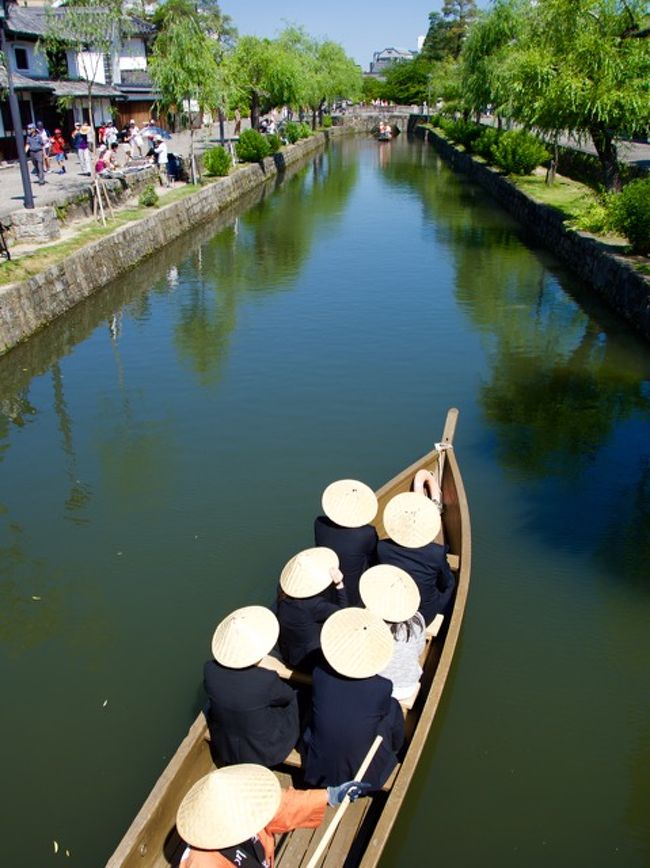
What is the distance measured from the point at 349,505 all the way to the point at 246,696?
6.11ft

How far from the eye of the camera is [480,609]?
664 cm

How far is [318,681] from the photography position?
13.8 ft

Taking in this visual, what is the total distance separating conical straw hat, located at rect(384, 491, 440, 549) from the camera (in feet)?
17.8

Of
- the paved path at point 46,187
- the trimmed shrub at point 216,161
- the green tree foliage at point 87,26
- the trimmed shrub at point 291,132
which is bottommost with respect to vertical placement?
the paved path at point 46,187

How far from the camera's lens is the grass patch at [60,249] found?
1335 cm

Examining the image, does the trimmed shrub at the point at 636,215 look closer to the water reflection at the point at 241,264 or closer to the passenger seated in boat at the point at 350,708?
the water reflection at the point at 241,264

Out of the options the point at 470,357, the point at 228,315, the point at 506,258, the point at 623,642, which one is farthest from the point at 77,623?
the point at 506,258

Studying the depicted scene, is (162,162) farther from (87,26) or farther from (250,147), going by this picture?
(87,26)

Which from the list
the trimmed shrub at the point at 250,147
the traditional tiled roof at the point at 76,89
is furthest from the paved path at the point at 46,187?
the trimmed shrub at the point at 250,147

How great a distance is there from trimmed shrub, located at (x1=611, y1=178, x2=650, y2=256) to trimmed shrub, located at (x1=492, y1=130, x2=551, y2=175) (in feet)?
41.9

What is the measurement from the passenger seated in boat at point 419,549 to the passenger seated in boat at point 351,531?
15 centimetres

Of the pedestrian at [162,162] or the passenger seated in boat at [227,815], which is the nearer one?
the passenger seated in boat at [227,815]

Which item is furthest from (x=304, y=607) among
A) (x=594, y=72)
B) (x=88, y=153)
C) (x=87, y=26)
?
(x=88, y=153)

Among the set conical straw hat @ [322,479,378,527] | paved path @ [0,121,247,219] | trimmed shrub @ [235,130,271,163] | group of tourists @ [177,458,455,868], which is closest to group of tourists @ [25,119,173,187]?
paved path @ [0,121,247,219]
